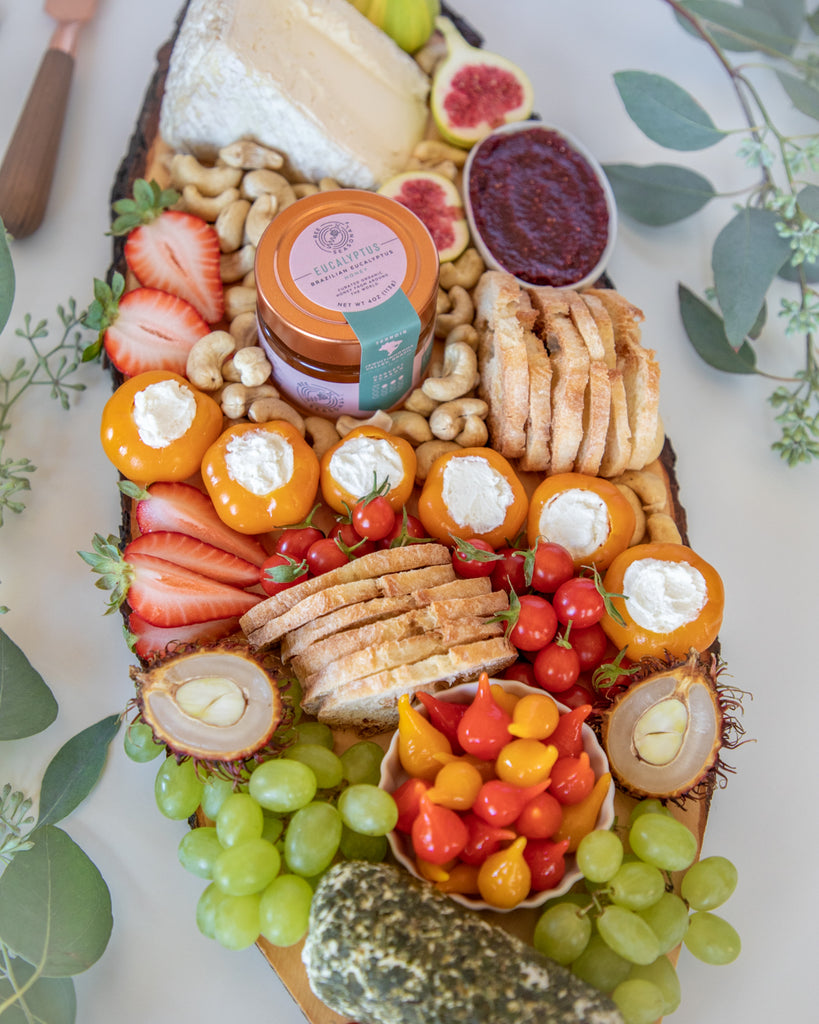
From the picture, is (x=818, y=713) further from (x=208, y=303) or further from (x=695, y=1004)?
(x=208, y=303)

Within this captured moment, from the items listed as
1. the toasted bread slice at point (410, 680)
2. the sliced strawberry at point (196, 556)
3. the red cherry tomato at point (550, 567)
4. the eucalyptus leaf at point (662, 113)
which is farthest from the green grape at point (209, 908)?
the eucalyptus leaf at point (662, 113)

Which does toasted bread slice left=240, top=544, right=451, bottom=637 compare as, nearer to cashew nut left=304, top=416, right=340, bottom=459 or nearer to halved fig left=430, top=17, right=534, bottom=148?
cashew nut left=304, top=416, right=340, bottom=459

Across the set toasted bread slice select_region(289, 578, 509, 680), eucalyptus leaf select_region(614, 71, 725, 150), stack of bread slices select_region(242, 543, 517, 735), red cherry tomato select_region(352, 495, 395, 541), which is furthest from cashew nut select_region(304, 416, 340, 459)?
eucalyptus leaf select_region(614, 71, 725, 150)

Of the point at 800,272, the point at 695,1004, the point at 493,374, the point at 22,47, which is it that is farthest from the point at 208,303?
the point at 695,1004

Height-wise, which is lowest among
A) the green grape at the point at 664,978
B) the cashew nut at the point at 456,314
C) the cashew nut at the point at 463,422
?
the green grape at the point at 664,978

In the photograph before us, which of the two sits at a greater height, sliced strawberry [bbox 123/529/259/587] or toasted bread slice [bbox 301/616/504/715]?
toasted bread slice [bbox 301/616/504/715]

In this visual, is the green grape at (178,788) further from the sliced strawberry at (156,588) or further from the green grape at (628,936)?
the green grape at (628,936)
